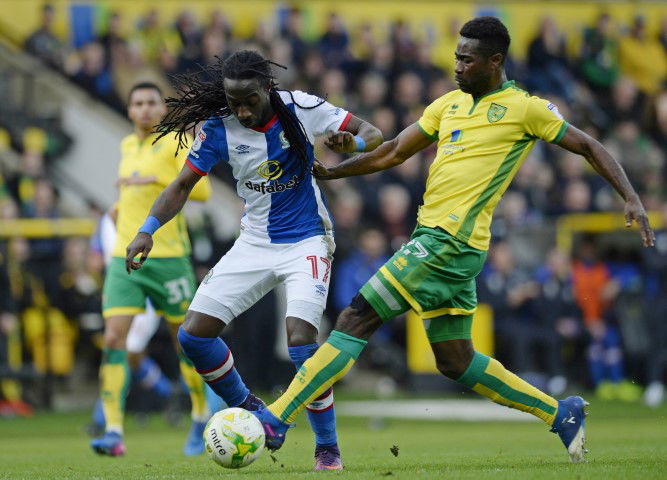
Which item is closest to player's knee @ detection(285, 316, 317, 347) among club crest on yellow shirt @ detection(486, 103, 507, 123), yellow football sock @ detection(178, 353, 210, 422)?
club crest on yellow shirt @ detection(486, 103, 507, 123)

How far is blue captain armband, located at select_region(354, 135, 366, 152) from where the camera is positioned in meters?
8.14

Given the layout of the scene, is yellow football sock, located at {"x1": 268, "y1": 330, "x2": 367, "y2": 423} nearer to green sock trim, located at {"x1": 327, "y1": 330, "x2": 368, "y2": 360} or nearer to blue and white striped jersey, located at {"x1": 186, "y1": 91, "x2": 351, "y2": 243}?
green sock trim, located at {"x1": 327, "y1": 330, "x2": 368, "y2": 360}

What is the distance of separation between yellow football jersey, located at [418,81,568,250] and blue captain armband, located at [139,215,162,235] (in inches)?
65.7

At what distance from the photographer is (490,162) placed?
8.02 metres

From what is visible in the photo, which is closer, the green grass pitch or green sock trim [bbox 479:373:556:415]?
the green grass pitch

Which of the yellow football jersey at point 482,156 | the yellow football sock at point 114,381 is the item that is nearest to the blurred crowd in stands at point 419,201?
the yellow football sock at point 114,381

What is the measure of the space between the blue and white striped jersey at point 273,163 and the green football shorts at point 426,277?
2.77ft

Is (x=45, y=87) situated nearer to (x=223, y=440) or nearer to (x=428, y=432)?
(x=428, y=432)

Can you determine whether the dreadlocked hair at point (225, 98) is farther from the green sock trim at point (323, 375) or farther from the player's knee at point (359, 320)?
the green sock trim at point (323, 375)

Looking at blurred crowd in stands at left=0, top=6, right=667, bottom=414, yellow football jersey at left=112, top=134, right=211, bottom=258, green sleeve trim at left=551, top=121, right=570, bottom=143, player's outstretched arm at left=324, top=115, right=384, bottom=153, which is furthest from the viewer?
blurred crowd in stands at left=0, top=6, right=667, bottom=414

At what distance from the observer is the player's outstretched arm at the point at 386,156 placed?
8.36 meters

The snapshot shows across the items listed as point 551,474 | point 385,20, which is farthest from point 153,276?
point 385,20

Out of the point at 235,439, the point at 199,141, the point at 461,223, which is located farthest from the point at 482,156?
the point at 235,439

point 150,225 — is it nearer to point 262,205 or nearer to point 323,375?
point 262,205
